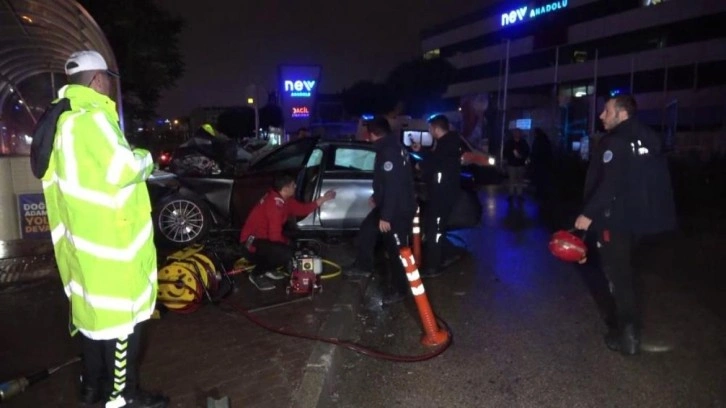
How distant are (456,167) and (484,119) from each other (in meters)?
20.6

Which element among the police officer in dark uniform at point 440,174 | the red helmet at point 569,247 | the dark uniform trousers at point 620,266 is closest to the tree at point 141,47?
the police officer in dark uniform at point 440,174

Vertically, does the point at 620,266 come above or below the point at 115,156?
below

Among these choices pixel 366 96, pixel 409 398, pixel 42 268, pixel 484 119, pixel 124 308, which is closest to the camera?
pixel 124 308

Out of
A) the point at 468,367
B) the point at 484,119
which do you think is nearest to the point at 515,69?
the point at 484,119

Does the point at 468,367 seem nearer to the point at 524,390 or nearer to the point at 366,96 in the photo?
the point at 524,390

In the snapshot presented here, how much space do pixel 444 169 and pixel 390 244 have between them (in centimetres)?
139

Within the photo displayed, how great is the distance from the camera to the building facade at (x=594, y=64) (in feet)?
86.1

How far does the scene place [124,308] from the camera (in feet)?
9.70

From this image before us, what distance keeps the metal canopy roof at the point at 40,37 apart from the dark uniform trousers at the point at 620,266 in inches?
228

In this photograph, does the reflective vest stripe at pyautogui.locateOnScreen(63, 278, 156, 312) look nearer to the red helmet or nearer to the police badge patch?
the red helmet

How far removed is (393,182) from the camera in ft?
18.6

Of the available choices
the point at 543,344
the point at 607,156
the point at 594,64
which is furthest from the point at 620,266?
the point at 594,64

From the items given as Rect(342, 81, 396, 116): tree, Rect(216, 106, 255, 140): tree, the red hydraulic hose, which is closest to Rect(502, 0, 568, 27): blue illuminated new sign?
Rect(342, 81, 396, 116): tree

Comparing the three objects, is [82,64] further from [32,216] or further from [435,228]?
[32,216]
